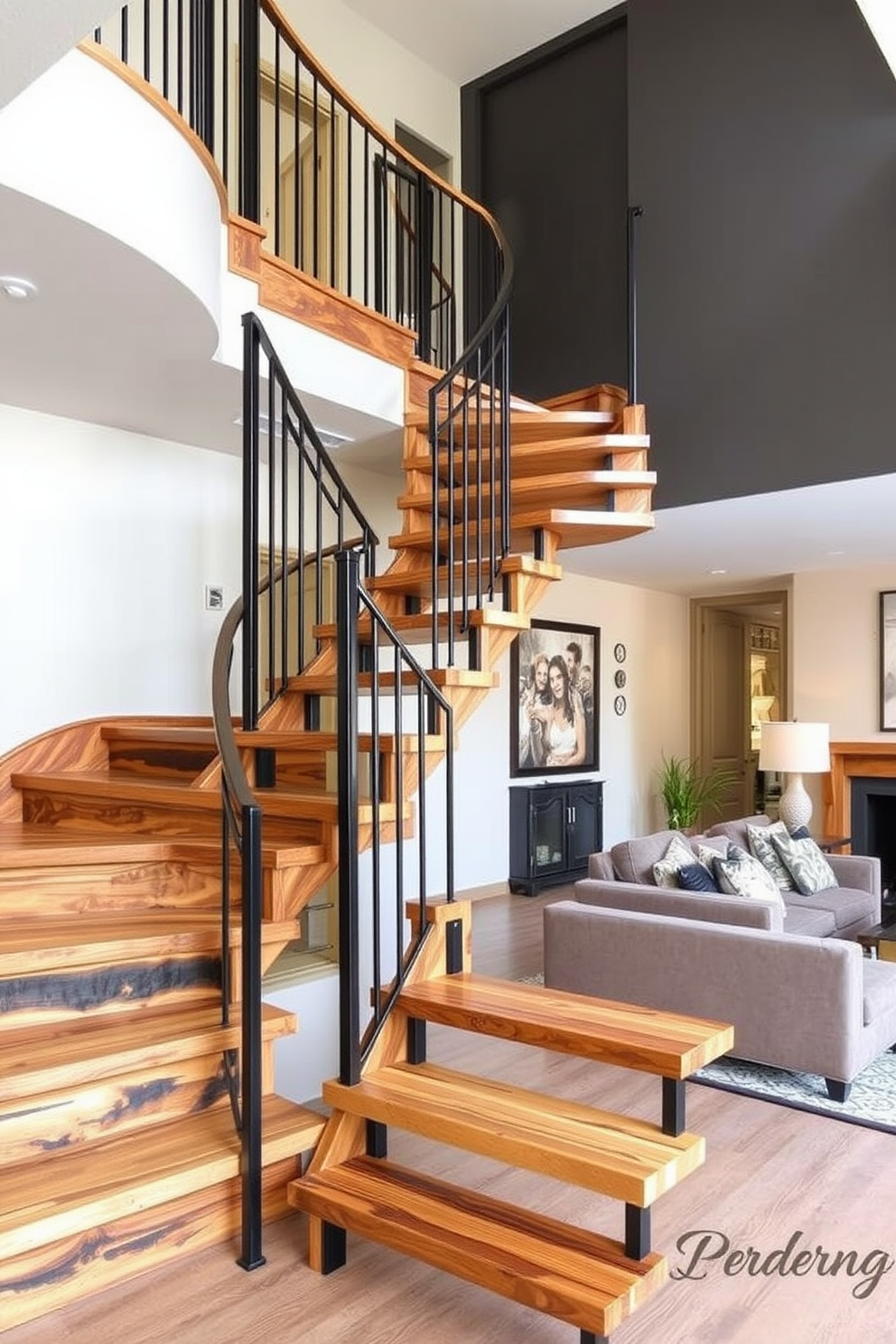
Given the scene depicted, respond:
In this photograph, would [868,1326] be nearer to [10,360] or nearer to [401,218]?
[10,360]

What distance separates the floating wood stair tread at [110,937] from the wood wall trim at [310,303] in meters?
2.53

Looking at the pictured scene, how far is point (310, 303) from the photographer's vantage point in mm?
4320

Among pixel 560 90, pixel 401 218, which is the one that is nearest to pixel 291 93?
pixel 401 218

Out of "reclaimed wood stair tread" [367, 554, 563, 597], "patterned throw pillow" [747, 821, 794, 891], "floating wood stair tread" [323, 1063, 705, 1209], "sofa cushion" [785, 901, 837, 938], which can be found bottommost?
"sofa cushion" [785, 901, 837, 938]

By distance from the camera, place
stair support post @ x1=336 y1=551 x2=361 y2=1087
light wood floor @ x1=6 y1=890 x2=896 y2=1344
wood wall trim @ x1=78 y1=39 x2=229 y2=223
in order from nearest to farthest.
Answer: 1. light wood floor @ x1=6 y1=890 x2=896 y2=1344
2. stair support post @ x1=336 y1=551 x2=361 y2=1087
3. wood wall trim @ x1=78 y1=39 x2=229 y2=223

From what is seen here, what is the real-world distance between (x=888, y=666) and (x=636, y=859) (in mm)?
4247

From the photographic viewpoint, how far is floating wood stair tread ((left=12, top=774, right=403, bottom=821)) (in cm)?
305

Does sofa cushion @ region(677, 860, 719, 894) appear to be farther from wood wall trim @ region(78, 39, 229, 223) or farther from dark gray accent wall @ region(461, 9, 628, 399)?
wood wall trim @ region(78, 39, 229, 223)

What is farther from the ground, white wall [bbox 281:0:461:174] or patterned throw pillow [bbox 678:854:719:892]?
white wall [bbox 281:0:461:174]

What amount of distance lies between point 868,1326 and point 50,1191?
6.02 feet

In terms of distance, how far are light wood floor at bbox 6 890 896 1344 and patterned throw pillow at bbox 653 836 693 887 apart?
1.37m

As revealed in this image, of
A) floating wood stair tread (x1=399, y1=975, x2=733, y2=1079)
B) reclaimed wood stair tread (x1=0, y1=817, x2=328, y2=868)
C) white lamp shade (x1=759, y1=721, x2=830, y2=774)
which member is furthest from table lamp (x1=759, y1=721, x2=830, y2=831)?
reclaimed wood stair tread (x1=0, y1=817, x2=328, y2=868)

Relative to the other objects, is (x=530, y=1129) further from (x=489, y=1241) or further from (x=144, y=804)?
(x=144, y=804)

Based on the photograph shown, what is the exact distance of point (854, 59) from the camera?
5055mm
